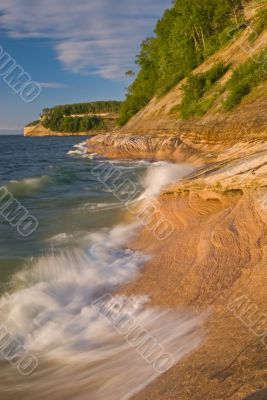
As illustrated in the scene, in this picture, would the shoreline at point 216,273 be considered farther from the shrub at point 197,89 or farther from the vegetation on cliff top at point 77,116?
the vegetation on cliff top at point 77,116

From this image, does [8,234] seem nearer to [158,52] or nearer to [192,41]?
[192,41]

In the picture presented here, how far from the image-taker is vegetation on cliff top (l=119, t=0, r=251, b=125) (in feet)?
106

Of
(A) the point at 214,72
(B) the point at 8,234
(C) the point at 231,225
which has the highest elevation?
(A) the point at 214,72

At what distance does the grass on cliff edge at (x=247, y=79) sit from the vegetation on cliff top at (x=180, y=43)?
1080cm

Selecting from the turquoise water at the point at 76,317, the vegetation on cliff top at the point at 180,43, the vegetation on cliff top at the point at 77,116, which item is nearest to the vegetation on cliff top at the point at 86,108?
the vegetation on cliff top at the point at 77,116

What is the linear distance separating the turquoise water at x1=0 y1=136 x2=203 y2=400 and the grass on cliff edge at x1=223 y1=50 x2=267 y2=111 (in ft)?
35.4

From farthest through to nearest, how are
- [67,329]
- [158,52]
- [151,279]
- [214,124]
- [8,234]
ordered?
1. [158,52]
2. [214,124]
3. [8,234]
4. [151,279]
5. [67,329]

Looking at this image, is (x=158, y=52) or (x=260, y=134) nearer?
(x=260, y=134)

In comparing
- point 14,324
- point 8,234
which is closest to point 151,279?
point 14,324

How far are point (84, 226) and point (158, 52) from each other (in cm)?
3949

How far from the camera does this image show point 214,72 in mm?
24406

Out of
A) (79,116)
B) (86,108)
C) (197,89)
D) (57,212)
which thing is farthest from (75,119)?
(57,212)

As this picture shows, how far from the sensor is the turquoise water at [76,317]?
387 centimetres

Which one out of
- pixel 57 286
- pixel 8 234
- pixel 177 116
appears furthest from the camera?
pixel 177 116
